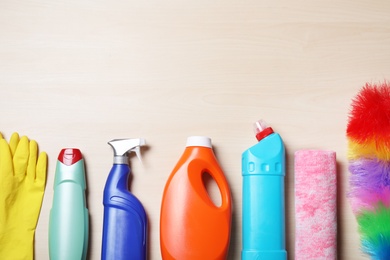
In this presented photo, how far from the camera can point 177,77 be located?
1065 millimetres

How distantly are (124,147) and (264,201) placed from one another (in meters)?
0.31

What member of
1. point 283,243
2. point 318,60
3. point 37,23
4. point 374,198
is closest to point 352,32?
point 318,60

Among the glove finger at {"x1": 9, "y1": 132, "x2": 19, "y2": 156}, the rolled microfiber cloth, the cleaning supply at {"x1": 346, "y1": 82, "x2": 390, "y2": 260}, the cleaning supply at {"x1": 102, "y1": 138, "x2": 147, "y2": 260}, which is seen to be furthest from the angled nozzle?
the cleaning supply at {"x1": 346, "y1": 82, "x2": 390, "y2": 260}

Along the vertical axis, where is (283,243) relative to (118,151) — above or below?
below

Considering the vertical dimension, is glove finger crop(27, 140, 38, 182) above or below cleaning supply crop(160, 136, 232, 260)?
above

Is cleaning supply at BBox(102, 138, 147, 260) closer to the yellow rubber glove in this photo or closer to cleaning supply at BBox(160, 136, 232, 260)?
cleaning supply at BBox(160, 136, 232, 260)

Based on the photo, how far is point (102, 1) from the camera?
3.61 feet

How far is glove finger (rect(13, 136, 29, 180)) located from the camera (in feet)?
3.43

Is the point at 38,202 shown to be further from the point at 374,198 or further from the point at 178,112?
the point at 374,198

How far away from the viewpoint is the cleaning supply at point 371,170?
0.96 metres

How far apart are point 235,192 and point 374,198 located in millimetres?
280

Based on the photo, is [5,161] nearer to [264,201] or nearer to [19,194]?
[19,194]

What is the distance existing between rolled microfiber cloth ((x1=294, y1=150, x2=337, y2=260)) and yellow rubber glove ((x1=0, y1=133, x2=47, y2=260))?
1.80ft

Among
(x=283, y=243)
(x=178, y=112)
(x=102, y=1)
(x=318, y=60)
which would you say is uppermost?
(x=102, y=1)
